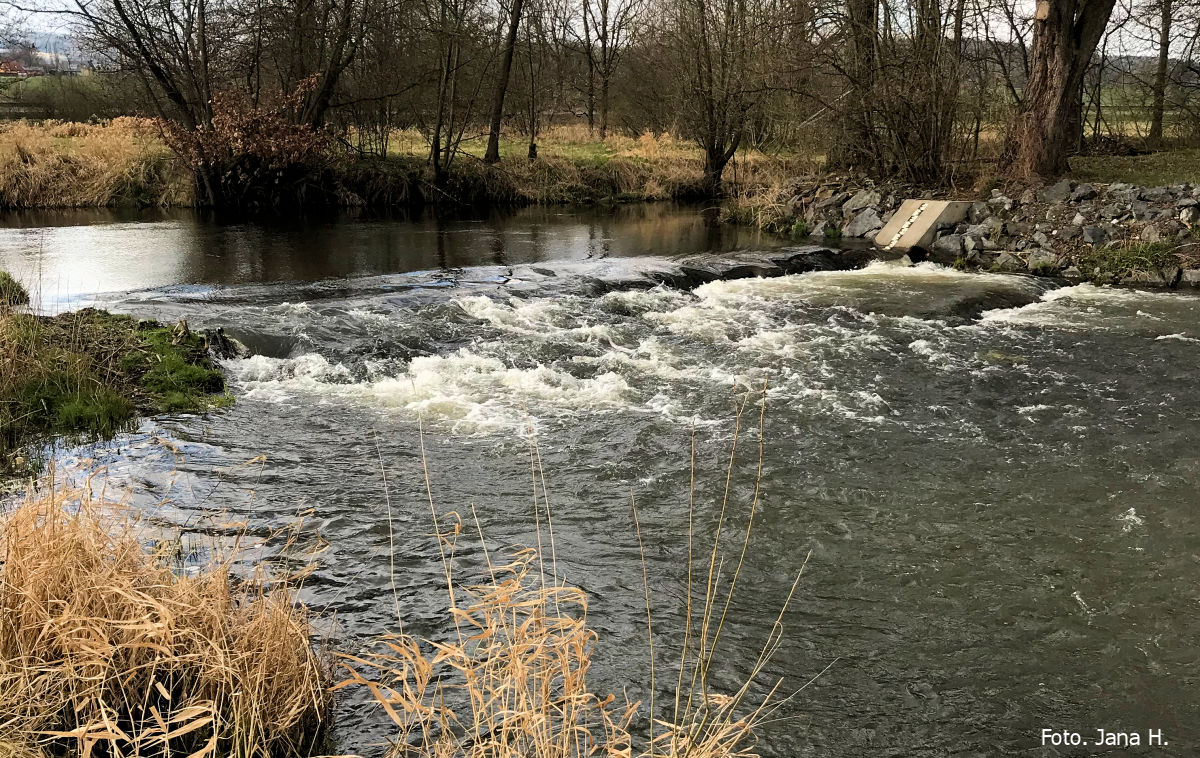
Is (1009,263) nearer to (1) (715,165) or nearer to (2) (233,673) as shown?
(1) (715,165)

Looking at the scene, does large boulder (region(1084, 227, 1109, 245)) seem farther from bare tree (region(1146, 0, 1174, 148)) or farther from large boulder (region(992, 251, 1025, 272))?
bare tree (region(1146, 0, 1174, 148))

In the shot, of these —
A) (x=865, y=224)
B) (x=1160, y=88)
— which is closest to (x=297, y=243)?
(x=865, y=224)

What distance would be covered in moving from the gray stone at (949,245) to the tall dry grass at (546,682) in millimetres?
10943

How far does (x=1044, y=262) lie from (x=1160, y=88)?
1037 cm

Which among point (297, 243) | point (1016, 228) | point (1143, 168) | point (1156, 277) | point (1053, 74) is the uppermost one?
point (1053, 74)

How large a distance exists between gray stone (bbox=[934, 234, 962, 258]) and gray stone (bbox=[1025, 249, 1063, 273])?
3.86ft

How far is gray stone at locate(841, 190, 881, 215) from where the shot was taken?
1711 centimetres

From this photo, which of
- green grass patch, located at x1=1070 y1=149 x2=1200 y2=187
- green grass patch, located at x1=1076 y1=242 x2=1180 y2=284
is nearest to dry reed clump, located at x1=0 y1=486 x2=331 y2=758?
green grass patch, located at x1=1076 y1=242 x2=1180 y2=284

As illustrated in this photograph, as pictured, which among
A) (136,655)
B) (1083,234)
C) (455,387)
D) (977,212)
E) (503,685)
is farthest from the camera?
(977,212)

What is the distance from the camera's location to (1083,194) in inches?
548

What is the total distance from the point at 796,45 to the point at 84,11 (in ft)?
43.8

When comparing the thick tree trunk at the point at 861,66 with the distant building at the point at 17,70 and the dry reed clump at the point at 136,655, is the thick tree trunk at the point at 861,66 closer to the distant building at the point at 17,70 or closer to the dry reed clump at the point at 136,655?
the dry reed clump at the point at 136,655

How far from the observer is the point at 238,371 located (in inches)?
310

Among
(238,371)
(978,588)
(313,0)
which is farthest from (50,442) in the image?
(313,0)
